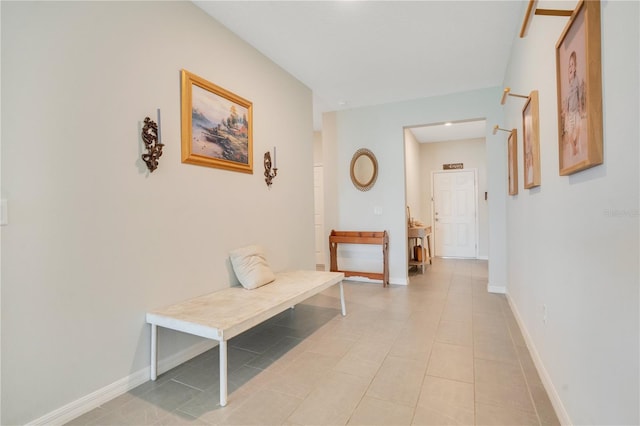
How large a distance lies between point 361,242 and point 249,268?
7.51ft

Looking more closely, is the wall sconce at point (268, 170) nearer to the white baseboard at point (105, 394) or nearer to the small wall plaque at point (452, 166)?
the white baseboard at point (105, 394)

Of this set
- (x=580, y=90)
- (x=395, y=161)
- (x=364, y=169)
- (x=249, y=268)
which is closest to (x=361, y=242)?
(x=364, y=169)

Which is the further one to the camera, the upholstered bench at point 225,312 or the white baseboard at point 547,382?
the upholstered bench at point 225,312

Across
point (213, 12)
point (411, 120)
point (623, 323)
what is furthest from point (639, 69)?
point (411, 120)

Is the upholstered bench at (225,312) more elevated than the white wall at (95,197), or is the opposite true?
the white wall at (95,197)

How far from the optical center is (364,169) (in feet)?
15.8

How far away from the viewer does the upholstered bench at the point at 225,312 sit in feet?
5.87

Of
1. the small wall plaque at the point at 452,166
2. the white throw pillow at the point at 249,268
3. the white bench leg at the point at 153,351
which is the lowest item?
the white bench leg at the point at 153,351

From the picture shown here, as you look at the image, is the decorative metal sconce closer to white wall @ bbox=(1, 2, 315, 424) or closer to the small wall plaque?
white wall @ bbox=(1, 2, 315, 424)

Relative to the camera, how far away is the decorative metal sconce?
2008mm

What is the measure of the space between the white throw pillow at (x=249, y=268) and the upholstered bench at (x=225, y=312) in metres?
0.05

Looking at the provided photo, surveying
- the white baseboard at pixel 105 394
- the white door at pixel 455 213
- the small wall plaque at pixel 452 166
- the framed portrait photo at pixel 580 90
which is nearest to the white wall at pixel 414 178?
the white door at pixel 455 213

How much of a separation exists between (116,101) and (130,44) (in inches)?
15.6

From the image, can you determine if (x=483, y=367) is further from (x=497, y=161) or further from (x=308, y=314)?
(x=497, y=161)
